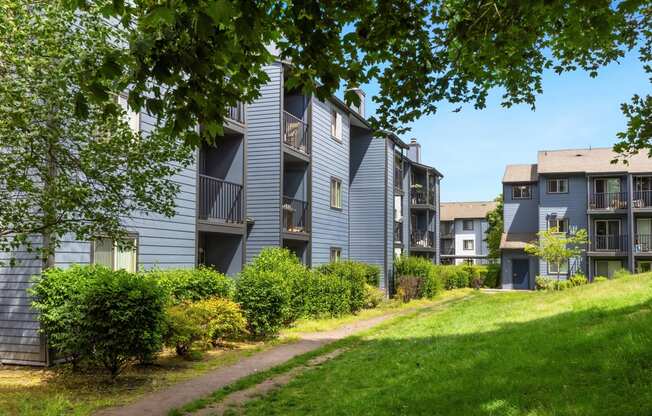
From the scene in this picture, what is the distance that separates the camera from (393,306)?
2652 cm

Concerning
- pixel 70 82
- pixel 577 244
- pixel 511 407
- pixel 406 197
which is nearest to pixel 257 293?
pixel 70 82

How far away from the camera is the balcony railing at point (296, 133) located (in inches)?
901

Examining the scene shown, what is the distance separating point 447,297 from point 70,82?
28.9 meters

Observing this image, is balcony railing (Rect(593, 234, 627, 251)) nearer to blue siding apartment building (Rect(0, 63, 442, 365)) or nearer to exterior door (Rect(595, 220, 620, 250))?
exterior door (Rect(595, 220, 620, 250))

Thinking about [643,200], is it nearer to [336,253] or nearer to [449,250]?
[336,253]

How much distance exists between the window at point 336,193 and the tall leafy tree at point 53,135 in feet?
58.7

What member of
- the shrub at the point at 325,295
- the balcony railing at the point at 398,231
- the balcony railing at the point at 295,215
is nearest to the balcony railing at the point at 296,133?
the balcony railing at the point at 295,215

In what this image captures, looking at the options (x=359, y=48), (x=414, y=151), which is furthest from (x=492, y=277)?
(x=359, y=48)

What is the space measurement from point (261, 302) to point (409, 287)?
16288mm

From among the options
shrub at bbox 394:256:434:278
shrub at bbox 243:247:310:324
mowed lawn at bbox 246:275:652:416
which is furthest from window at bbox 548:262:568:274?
mowed lawn at bbox 246:275:652:416

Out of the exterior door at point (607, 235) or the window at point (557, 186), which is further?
the window at point (557, 186)

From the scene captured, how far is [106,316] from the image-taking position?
32.7 feet

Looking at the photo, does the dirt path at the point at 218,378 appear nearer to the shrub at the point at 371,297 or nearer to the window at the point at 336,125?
the shrub at the point at 371,297

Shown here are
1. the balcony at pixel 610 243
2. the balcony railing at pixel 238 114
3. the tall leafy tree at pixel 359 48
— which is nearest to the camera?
the tall leafy tree at pixel 359 48
